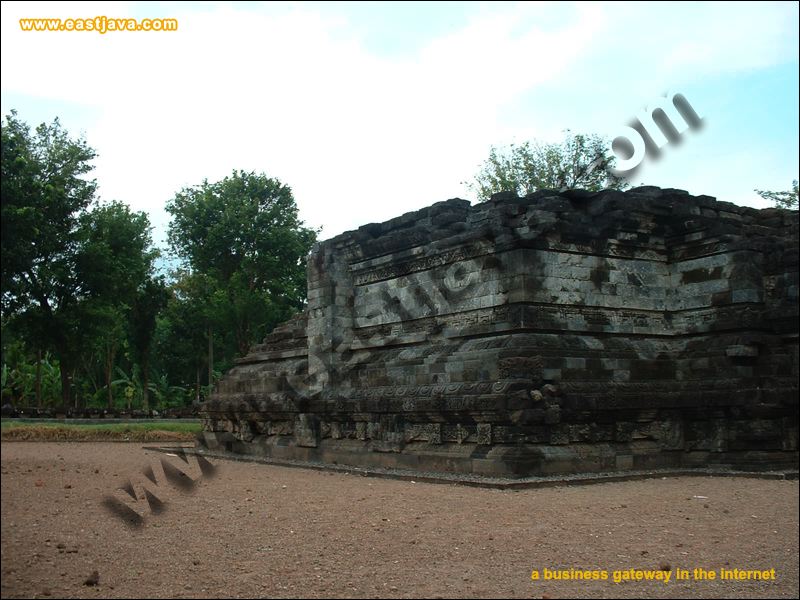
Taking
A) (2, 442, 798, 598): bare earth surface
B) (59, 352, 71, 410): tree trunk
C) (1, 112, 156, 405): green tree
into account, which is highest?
(1, 112, 156, 405): green tree

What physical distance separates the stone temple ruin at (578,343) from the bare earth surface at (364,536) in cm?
175

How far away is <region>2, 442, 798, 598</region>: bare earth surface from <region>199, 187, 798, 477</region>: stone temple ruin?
69.1 inches

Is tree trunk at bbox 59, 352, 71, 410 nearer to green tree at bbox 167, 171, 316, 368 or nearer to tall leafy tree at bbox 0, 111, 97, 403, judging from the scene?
tall leafy tree at bbox 0, 111, 97, 403

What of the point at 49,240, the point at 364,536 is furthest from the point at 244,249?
the point at 49,240

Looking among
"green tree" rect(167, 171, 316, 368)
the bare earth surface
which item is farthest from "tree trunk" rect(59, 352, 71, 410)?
"green tree" rect(167, 171, 316, 368)

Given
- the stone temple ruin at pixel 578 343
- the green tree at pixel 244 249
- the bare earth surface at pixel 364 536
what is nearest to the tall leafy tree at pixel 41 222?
the bare earth surface at pixel 364 536

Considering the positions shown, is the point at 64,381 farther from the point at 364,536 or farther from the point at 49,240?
the point at 49,240

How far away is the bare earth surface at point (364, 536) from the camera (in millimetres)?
3453

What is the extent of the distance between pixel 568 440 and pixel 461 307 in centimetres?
335

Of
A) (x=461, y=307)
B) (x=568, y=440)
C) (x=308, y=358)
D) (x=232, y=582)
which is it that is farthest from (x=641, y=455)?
(x=232, y=582)

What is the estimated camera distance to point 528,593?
5230 mm

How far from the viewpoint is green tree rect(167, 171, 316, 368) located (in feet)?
134

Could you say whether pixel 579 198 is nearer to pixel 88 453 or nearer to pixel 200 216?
pixel 88 453

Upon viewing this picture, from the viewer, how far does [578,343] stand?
42.7ft
